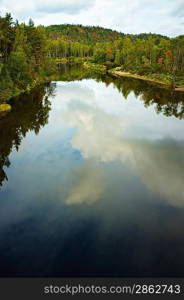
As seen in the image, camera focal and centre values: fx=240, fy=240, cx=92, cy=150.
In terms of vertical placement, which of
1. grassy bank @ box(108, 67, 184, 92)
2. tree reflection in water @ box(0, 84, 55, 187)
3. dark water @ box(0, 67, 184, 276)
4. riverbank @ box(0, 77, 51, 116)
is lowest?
dark water @ box(0, 67, 184, 276)

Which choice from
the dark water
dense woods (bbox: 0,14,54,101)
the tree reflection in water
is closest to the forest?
dense woods (bbox: 0,14,54,101)

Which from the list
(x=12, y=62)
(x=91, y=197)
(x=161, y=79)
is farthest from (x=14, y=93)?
(x=161, y=79)

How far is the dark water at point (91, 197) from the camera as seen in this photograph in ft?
47.3

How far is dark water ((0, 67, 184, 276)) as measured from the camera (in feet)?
47.3

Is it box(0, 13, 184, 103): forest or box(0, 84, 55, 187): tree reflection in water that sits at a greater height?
box(0, 13, 184, 103): forest

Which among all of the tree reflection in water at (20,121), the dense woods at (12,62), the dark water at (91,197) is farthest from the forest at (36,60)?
the dark water at (91,197)

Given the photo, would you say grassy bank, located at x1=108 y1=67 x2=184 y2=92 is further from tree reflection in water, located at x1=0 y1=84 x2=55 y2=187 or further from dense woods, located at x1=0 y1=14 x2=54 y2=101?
dense woods, located at x1=0 y1=14 x2=54 y2=101

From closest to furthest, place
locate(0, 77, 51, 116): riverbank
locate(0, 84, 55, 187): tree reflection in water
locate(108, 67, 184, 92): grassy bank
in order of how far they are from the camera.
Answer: locate(0, 84, 55, 187): tree reflection in water, locate(0, 77, 51, 116): riverbank, locate(108, 67, 184, 92): grassy bank

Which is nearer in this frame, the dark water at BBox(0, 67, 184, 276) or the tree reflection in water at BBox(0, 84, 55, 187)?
the dark water at BBox(0, 67, 184, 276)

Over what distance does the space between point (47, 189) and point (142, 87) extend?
71510 millimetres

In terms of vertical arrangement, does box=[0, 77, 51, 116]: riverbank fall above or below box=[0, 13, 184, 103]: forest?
below

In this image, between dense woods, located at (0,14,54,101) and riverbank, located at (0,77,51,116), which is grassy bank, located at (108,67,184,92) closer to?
riverbank, located at (0,77,51,116)

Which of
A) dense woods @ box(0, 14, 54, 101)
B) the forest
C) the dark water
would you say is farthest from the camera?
the forest

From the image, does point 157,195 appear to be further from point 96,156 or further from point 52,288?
point 52,288
